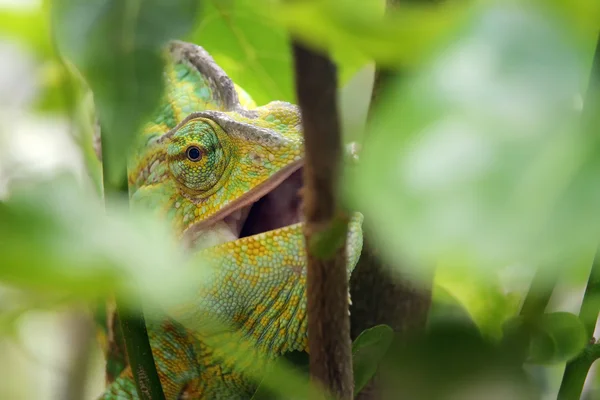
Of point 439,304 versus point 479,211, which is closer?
point 479,211

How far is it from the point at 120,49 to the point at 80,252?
0.09m

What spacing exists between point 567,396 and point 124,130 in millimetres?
520

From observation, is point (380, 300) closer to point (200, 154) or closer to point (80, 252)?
point (200, 154)

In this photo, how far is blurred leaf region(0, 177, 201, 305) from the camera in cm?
19

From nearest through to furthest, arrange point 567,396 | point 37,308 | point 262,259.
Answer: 1. point 37,308
2. point 567,396
3. point 262,259

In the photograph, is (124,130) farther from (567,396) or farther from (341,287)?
(567,396)

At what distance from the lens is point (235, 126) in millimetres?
1094

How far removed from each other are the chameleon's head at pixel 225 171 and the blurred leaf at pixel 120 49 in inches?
30.8

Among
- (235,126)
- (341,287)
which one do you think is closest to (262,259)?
(235,126)

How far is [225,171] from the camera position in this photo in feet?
3.66

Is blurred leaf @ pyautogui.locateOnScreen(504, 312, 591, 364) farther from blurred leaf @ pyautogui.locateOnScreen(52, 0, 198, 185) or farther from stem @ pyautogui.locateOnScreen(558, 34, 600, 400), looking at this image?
blurred leaf @ pyautogui.locateOnScreen(52, 0, 198, 185)

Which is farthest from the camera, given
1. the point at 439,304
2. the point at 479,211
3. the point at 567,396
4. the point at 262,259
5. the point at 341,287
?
the point at 262,259

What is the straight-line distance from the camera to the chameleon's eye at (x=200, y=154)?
110 cm

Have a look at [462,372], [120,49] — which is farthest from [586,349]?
[120,49]
